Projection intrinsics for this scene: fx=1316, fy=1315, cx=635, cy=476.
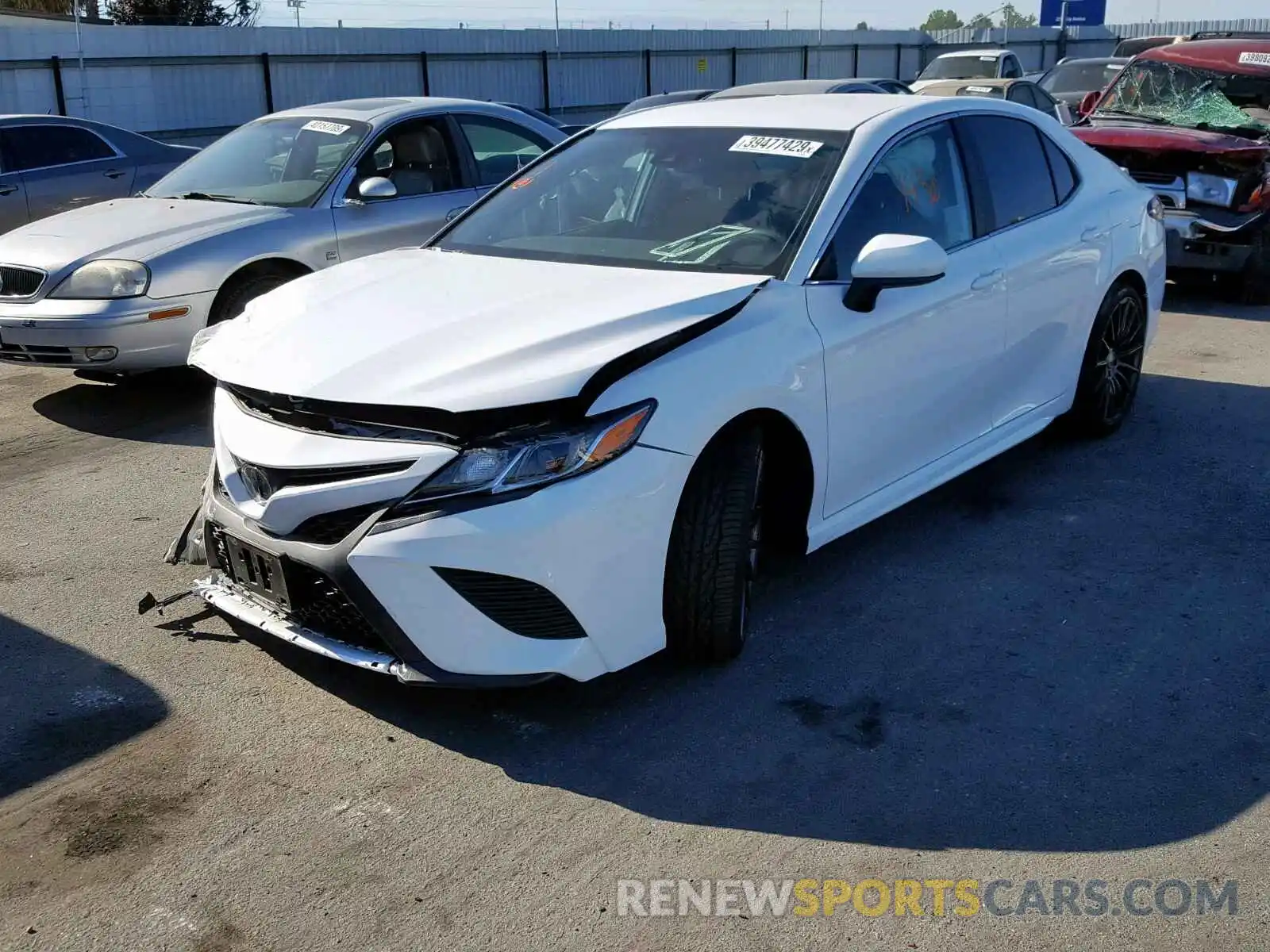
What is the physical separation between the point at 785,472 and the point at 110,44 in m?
21.3

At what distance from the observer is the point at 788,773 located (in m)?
3.52

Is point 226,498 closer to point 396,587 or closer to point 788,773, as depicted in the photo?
point 396,587

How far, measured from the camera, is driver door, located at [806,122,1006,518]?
14.2 feet

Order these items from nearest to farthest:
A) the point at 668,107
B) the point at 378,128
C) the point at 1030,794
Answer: the point at 1030,794, the point at 668,107, the point at 378,128

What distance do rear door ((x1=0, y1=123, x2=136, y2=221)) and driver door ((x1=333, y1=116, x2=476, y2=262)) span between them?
13.9 feet

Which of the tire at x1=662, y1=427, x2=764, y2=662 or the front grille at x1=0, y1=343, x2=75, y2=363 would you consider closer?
the tire at x1=662, y1=427, x2=764, y2=662

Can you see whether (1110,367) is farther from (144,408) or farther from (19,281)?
(19,281)

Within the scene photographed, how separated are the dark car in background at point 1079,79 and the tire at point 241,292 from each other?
51.3 ft

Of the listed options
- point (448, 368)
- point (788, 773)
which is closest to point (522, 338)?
point (448, 368)

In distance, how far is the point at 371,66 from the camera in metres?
25.6

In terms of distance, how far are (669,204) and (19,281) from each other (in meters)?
4.26

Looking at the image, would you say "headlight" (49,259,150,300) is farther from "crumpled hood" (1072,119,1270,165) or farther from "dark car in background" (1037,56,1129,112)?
"dark car in background" (1037,56,1129,112)

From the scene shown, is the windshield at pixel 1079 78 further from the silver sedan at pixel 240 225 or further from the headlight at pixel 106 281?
the headlight at pixel 106 281

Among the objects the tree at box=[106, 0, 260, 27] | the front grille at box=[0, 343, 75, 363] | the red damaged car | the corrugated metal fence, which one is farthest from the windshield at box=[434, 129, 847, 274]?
the tree at box=[106, 0, 260, 27]
